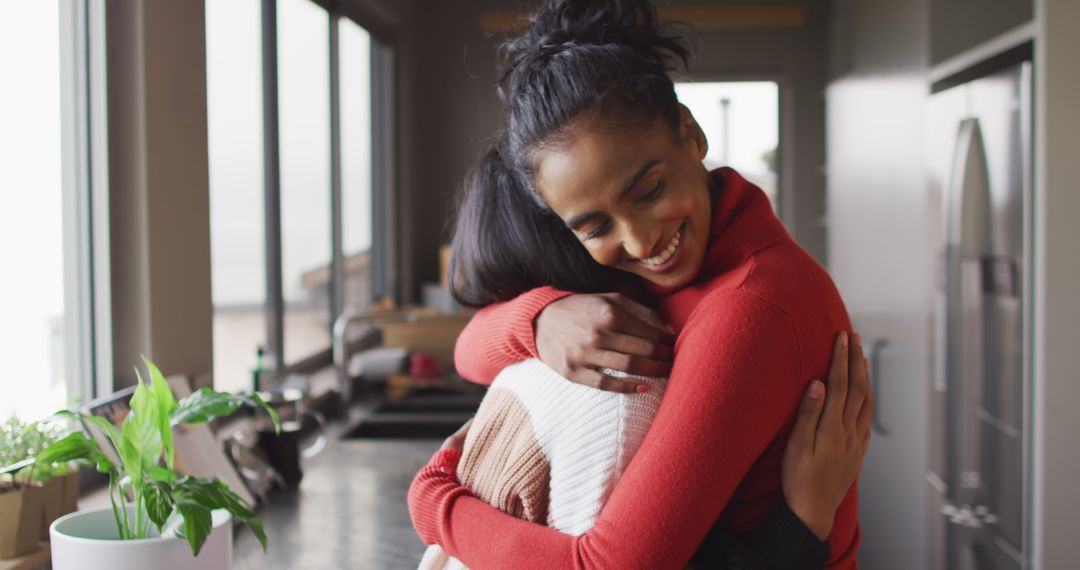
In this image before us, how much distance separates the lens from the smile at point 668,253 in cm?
107

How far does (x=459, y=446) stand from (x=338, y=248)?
8.71 ft

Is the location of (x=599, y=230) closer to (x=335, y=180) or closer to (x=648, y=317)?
(x=648, y=317)

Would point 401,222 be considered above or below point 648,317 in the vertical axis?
above

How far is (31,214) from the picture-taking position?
1.81 m

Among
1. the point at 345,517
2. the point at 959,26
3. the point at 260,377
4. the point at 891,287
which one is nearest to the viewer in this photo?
the point at 345,517

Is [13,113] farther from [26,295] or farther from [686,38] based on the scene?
[686,38]

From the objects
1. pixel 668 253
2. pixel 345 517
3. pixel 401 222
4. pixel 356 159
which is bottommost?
pixel 345 517

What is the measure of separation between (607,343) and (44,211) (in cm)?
126

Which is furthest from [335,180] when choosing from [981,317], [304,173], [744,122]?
[744,122]

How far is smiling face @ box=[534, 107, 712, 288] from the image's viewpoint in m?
1.02

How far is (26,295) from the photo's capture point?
5.93ft

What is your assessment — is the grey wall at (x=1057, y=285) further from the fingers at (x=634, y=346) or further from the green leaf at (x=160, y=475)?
the green leaf at (x=160, y=475)

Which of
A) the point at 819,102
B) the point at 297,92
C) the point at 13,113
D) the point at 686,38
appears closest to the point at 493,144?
the point at 686,38

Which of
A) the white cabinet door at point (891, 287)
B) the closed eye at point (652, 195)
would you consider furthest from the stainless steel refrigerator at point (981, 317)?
the closed eye at point (652, 195)
